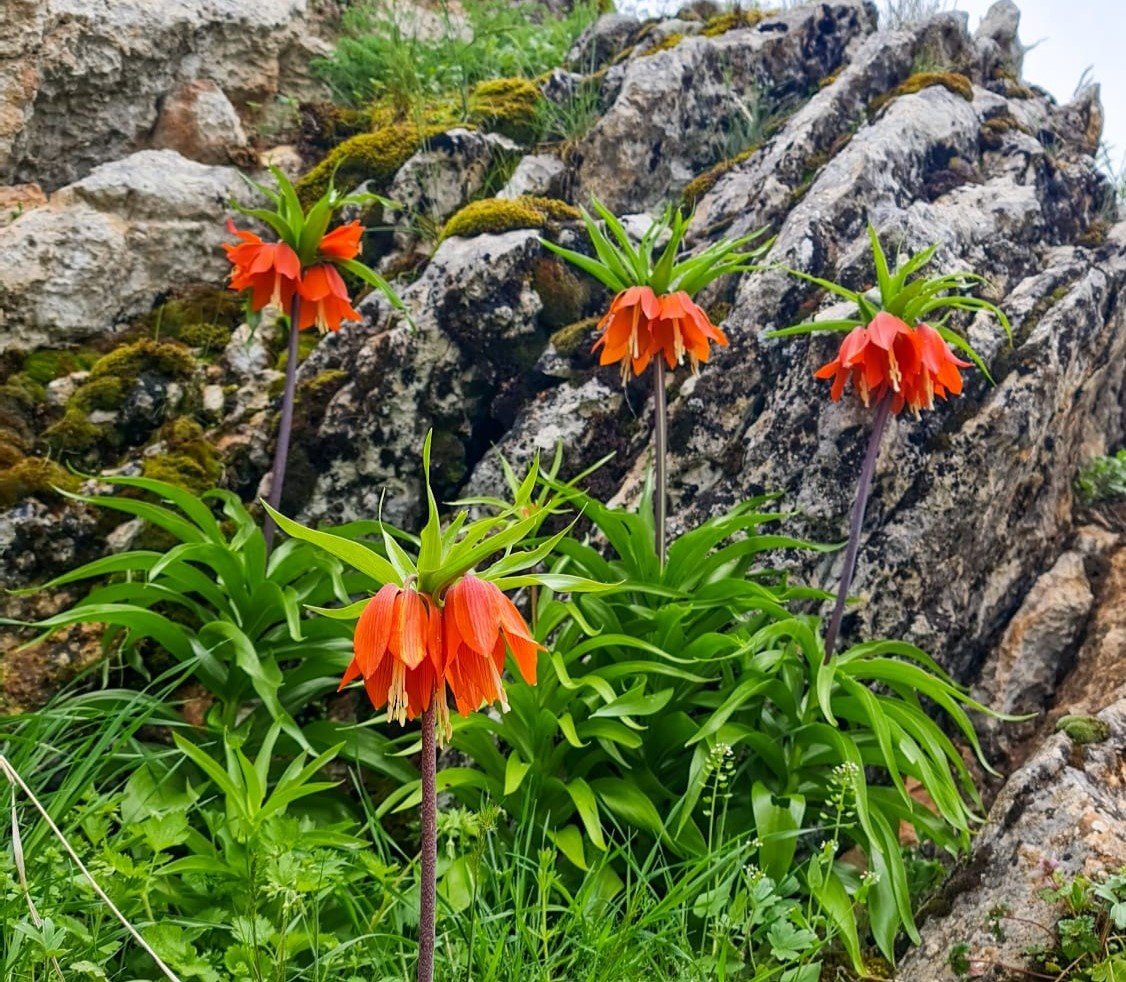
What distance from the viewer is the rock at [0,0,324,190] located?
5.14 m

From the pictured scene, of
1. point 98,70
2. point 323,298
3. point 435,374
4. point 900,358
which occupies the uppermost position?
point 98,70

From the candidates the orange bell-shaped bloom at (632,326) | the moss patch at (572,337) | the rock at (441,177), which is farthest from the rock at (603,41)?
the orange bell-shaped bloom at (632,326)

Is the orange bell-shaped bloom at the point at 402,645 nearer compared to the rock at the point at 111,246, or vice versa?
the orange bell-shaped bloom at the point at 402,645

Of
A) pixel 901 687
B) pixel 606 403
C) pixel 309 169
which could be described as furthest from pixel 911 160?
pixel 309 169

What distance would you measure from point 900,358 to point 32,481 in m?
3.72

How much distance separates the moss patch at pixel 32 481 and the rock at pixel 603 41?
Answer: 16.3 feet

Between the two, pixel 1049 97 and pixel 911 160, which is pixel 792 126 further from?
pixel 1049 97

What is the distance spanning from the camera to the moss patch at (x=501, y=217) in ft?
16.2

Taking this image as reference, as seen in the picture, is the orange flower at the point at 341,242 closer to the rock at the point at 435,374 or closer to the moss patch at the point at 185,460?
the rock at the point at 435,374

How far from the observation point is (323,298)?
12.1 ft

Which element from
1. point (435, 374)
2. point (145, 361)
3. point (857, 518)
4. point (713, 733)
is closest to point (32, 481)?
point (145, 361)

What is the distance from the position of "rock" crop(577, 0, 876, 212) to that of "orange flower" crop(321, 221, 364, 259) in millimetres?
2406

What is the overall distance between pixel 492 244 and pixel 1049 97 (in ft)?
14.1

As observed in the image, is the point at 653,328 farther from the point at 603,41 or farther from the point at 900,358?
the point at 603,41
